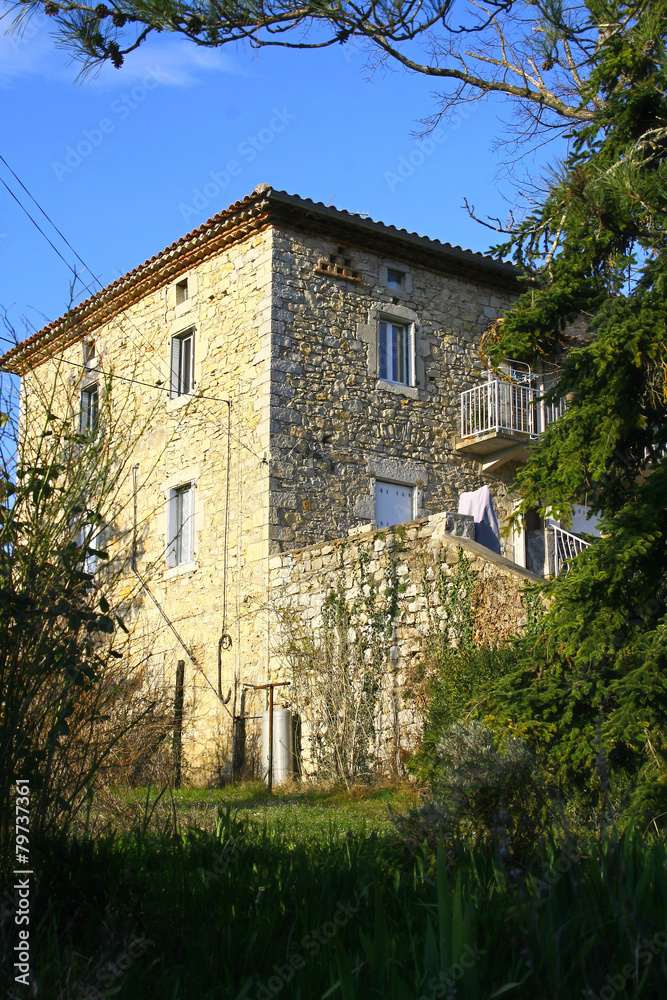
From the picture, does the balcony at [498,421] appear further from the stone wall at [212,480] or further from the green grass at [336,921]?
the green grass at [336,921]

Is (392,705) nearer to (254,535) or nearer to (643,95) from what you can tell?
(254,535)

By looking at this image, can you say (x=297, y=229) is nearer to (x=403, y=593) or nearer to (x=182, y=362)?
(x=182, y=362)

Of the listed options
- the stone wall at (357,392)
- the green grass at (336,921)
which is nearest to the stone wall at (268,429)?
the stone wall at (357,392)

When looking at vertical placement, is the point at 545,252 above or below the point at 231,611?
above

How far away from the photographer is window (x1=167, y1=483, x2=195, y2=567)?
1375 centimetres

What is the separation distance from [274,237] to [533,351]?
258 inches

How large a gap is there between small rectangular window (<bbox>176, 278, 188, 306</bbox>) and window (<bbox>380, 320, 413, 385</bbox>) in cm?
310

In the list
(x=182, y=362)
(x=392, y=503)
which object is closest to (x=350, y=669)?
(x=392, y=503)

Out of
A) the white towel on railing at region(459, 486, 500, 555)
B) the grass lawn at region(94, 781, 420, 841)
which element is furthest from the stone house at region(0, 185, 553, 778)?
the grass lawn at region(94, 781, 420, 841)

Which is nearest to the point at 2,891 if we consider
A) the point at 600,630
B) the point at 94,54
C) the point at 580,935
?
the point at 580,935

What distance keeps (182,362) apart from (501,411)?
482 cm

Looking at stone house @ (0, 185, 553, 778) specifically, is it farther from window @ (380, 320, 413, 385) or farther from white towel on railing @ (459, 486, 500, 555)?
white towel on railing @ (459, 486, 500, 555)

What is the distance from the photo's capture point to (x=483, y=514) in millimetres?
12578

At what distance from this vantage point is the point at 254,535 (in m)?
12.4
